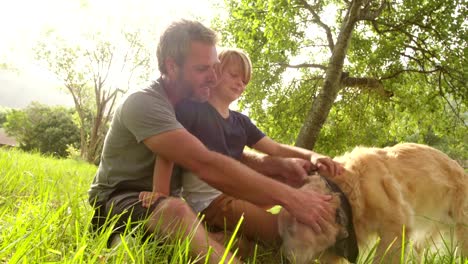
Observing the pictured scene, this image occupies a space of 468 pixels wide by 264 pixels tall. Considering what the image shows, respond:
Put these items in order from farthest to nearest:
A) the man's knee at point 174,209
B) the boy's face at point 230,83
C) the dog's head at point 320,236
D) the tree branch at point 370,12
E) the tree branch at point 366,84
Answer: the tree branch at point 366,84, the tree branch at point 370,12, the boy's face at point 230,83, the dog's head at point 320,236, the man's knee at point 174,209

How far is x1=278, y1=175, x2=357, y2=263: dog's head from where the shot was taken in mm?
2453

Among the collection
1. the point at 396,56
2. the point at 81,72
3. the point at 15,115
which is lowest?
the point at 15,115

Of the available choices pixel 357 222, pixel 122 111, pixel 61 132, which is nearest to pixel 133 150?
pixel 122 111

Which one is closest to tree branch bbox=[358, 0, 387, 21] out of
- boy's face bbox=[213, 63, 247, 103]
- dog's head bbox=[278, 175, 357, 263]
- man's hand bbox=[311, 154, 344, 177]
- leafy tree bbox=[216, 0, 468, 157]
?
leafy tree bbox=[216, 0, 468, 157]

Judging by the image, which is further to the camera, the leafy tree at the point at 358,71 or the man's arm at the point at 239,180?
the leafy tree at the point at 358,71

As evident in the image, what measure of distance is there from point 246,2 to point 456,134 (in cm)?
838

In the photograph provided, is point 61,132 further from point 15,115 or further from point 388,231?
point 388,231

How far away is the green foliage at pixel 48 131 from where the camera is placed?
3594cm

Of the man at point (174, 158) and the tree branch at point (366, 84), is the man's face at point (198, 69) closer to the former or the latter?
the man at point (174, 158)

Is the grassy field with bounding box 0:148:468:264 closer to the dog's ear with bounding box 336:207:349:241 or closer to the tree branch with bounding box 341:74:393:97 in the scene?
the dog's ear with bounding box 336:207:349:241

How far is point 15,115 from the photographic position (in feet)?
139

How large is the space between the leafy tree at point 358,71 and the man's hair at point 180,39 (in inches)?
239

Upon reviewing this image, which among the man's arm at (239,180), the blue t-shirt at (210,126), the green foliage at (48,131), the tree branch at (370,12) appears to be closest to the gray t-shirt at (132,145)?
the man's arm at (239,180)

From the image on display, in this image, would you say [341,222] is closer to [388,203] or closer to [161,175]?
[388,203]
